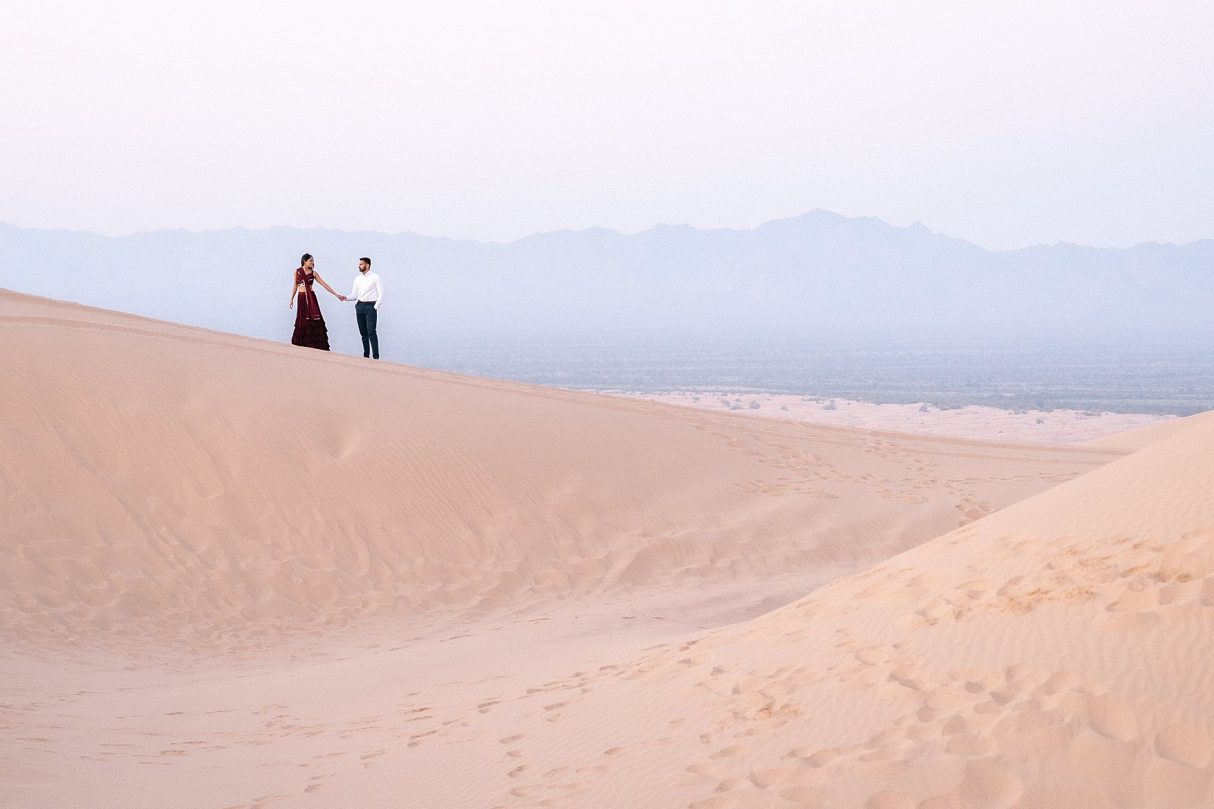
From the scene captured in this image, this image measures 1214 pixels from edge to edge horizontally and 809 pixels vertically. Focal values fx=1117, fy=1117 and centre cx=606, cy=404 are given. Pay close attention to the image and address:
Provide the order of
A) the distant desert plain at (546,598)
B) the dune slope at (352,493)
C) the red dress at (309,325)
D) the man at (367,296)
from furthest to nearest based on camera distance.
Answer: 1. the man at (367,296)
2. the red dress at (309,325)
3. the dune slope at (352,493)
4. the distant desert plain at (546,598)

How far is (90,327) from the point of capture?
15523 mm

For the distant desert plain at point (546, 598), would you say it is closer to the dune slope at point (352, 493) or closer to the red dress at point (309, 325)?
the dune slope at point (352, 493)

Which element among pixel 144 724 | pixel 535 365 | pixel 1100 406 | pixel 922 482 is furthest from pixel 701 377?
pixel 144 724

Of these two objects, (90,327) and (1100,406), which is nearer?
(90,327)

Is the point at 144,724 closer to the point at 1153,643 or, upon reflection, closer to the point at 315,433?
the point at 1153,643

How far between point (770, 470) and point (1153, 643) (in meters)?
10.8

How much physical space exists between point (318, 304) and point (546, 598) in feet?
21.4

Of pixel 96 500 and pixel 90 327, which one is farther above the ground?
pixel 90 327

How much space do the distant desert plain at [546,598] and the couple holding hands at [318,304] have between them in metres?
0.51

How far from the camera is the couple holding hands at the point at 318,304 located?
1570 centimetres

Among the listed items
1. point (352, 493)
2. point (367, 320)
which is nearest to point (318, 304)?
point (367, 320)

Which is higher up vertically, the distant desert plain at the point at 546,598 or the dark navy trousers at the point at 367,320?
the dark navy trousers at the point at 367,320

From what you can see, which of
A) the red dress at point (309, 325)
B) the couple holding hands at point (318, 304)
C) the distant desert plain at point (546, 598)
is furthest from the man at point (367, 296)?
the distant desert plain at point (546, 598)

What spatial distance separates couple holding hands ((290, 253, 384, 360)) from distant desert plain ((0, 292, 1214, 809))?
51cm
